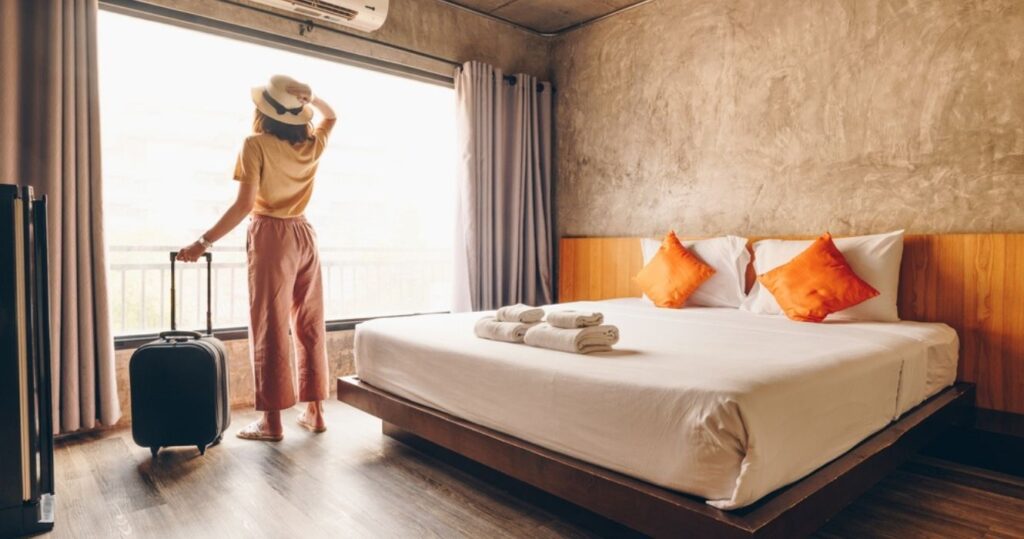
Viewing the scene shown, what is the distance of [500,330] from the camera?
7.90ft

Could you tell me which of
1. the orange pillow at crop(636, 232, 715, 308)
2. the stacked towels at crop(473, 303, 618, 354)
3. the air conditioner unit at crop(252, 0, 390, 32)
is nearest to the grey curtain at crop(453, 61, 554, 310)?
the air conditioner unit at crop(252, 0, 390, 32)

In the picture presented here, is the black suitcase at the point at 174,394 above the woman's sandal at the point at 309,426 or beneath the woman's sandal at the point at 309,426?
above

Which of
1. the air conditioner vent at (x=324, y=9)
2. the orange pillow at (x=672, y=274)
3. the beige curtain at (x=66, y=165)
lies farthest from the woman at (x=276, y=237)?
the orange pillow at (x=672, y=274)

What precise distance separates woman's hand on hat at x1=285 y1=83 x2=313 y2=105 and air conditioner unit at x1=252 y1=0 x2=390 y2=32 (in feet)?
2.86

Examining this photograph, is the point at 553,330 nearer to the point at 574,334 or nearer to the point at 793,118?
the point at 574,334

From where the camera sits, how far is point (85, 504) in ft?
7.14

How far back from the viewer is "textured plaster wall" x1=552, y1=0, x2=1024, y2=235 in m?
2.85

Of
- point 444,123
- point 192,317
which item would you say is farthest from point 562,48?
point 192,317

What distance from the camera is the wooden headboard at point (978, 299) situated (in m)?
2.70

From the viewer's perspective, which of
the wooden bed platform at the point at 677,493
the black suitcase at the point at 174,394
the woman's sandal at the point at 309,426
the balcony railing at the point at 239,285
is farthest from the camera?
the balcony railing at the point at 239,285

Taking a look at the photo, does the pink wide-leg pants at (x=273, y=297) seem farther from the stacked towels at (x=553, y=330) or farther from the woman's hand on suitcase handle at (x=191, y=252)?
the stacked towels at (x=553, y=330)

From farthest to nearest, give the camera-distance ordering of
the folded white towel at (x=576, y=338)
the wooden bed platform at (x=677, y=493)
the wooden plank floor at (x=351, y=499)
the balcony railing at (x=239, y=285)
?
the balcony railing at (x=239, y=285) → the folded white towel at (x=576, y=338) → the wooden plank floor at (x=351, y=499) → the wooden bed platform at (x=677, y=493)

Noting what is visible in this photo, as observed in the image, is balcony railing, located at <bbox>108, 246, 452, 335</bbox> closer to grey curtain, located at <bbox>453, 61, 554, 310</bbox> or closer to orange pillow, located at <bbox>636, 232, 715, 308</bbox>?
grey curtain, located at <bbox>453, 61, 554, 310</bbox>

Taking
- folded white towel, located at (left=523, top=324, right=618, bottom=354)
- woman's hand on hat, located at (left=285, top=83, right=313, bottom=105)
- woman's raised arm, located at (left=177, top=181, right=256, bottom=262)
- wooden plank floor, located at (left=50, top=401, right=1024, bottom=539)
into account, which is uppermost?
woman's hand on hat, located at (left=285, top=83, right=313, bottom=105)
